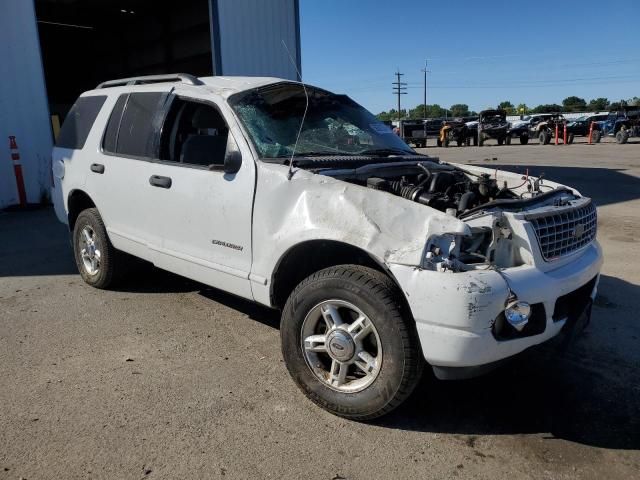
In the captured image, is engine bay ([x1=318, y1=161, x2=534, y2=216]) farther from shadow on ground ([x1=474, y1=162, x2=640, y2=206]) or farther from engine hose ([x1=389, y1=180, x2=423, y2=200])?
shadow on ground ([x1=474, y1=162, x2=640, y2=206])

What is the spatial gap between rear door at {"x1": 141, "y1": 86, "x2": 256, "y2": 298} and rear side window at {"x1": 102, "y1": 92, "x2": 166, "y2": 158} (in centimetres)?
16

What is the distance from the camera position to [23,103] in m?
10.9

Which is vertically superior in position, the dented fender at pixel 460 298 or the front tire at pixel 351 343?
the dented fender at pixel 460 298

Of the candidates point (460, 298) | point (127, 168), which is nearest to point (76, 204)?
point (127, 168)

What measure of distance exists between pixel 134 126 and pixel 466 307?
3.28 metres

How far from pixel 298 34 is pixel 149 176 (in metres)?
10.5

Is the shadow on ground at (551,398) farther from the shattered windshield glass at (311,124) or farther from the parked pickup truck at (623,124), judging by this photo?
the parked pickup truck at (623,124)

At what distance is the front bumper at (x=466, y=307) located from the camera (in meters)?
2.46

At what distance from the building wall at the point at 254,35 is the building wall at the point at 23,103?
3747mm

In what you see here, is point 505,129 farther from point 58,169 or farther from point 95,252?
point 95,252

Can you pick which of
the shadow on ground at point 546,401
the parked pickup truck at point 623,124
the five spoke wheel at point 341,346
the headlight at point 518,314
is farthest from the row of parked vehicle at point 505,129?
the headlight at point 518,314

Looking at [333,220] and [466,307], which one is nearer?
[466,307]

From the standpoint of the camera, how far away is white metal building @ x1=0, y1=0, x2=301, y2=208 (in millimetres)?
10703

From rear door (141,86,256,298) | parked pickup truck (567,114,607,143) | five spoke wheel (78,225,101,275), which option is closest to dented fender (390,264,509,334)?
rear door (141,86,256,298)
